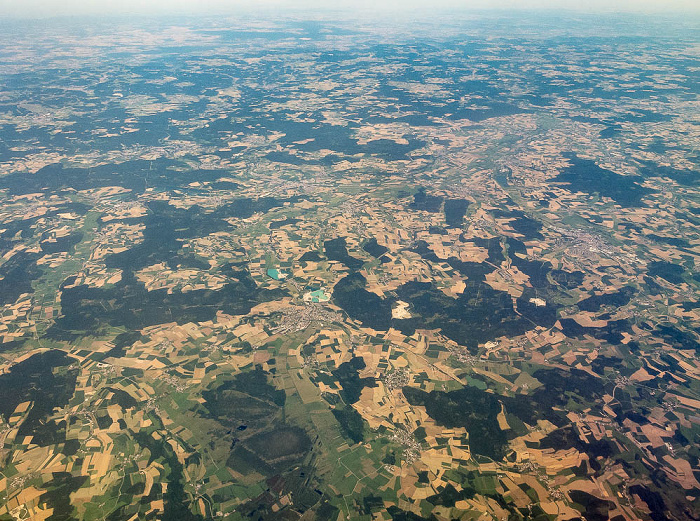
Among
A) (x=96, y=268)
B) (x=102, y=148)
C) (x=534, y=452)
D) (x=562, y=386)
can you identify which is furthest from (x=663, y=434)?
(x=102, y=148)

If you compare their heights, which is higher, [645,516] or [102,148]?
[645,516]

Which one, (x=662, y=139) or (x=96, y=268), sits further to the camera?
(x=662, y=139)

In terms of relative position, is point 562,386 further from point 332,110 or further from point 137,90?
point 137,90

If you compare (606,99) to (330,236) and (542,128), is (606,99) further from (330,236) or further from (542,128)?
(330,236)

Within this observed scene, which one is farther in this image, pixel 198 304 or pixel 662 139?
pixel 662 139

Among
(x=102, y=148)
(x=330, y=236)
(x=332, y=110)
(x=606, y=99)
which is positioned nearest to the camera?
(x=330, y=236)

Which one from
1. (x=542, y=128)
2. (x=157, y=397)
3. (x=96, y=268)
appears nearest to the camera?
(x=157, y=397)

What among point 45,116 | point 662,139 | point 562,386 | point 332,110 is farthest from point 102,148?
point 662,139

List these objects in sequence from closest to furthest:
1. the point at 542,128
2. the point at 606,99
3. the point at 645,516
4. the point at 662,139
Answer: the point at 645,516, the point at 662,139, the point at 542,128, the point at 606,99

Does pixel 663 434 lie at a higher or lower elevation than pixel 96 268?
higher
